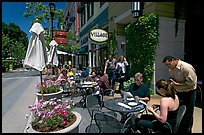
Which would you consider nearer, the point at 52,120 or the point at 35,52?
the point at 52,120

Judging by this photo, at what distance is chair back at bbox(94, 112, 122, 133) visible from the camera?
292cm

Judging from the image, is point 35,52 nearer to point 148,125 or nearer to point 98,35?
point 148,125

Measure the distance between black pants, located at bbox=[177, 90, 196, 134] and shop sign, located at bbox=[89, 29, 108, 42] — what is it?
9.04 meters

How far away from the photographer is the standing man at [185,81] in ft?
12.1

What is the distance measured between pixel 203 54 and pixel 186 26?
68.4 inches

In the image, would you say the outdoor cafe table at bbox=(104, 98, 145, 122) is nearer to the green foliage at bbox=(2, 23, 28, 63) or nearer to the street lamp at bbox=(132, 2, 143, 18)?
the street lamp at bbox=(132, 2, 143, 18)

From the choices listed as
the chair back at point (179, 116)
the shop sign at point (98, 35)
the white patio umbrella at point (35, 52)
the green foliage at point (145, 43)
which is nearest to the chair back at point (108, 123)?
the chair back at point (179, 116)

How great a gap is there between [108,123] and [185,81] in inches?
75.2

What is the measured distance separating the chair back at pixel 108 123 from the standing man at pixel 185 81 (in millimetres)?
1538

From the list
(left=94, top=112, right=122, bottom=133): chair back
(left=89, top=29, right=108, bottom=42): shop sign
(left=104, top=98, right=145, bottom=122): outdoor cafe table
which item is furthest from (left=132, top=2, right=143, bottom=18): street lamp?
(left=94, top=112, right=122, bottom=133): chair back

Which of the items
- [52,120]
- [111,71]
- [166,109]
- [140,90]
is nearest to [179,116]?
[166,109]

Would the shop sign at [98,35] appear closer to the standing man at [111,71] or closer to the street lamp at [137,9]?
the standing man at [111,71]

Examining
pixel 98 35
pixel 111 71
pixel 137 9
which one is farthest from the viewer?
pixel 98 35

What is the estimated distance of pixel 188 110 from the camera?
359 centimetres
